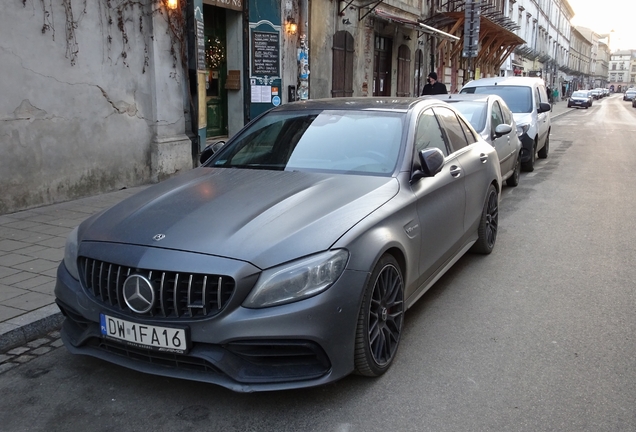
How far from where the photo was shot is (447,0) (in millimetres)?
25766

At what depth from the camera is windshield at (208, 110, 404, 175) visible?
4.20m

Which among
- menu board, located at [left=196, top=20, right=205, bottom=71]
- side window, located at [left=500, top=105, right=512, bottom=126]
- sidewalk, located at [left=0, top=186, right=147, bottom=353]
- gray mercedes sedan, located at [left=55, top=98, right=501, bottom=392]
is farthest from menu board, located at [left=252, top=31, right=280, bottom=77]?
gray mercedes sedan, located at [left=55, top=98, right=501, bottom=392]

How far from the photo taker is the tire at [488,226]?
18.8 ft

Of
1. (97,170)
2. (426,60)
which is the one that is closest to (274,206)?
(97,170)

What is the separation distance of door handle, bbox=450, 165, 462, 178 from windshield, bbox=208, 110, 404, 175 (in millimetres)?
640

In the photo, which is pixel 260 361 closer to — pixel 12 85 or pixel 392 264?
pixel 392 264

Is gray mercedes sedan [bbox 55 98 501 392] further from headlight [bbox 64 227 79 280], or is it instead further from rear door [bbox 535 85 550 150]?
rear door [bbox 535 85 550 150]

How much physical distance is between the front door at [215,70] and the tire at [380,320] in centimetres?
909

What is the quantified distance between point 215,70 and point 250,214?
946 centimetres

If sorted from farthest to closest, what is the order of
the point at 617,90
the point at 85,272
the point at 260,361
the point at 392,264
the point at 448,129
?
the point at 617,90
the point at 448,129
the point at 392,264
the point at 85,272
the point at 260,361

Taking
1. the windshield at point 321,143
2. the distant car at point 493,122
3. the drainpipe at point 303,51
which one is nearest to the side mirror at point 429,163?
the windshield at point 321,143

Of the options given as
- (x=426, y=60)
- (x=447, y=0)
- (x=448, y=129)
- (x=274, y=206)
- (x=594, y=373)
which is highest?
(x=447, y=0)

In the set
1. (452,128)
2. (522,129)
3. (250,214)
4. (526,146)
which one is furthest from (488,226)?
(526,146)

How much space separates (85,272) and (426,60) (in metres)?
22.1
